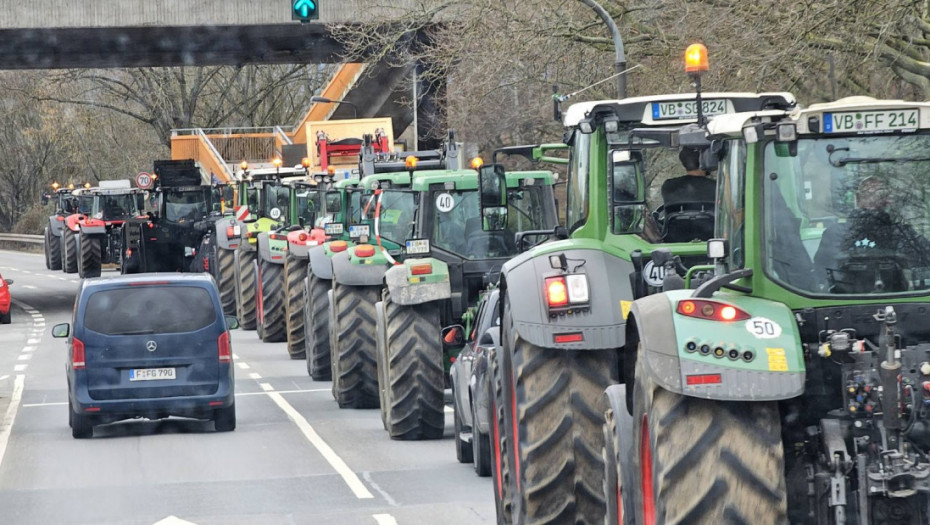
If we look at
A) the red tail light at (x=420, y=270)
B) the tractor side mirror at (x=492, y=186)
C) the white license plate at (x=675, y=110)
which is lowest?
the red tail light at (x=420, y=270)

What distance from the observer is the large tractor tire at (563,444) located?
8719 millimetres

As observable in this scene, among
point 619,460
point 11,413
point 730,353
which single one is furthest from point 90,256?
point 730,353

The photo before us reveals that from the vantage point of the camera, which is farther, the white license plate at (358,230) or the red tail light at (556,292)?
the white license plate at (358,230)

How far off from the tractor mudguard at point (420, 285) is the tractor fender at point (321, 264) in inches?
209

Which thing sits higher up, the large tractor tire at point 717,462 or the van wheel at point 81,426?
the large tractor tire at point 717,462

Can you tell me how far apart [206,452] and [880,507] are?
31.4ft

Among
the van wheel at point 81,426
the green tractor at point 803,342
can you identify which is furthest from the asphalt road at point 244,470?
the green tractor at point 803,342

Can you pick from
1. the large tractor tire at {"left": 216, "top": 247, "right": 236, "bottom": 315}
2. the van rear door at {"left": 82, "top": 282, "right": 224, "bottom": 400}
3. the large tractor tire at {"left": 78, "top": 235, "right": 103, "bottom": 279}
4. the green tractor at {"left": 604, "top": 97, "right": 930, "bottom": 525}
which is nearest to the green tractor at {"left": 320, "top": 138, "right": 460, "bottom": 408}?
the van rear door at {"left": 82, "top": 282, "right": 224, "bottom": 400}

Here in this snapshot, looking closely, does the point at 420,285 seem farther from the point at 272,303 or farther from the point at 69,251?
the point at 69,251

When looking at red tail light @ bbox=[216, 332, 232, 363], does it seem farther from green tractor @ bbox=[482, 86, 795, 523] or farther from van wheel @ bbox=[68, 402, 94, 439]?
green tractor @ bbox=[482, 86, 795, 523]

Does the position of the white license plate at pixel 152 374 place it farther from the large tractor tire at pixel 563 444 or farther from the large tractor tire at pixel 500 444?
the large tractor tire at pixel 563 444

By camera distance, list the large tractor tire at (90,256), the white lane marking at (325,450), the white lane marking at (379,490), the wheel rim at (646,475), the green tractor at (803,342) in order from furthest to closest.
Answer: the large tractor tire at (90,256) < the white lane marking at (325,450) < the white lane marking at (379,490) < the wheel rim at (646,475) < the green tractor at (803,342)

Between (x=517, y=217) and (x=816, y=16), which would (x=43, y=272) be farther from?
(x=517, y=217)

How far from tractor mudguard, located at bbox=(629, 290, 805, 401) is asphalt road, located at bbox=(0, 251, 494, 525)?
186 inches
